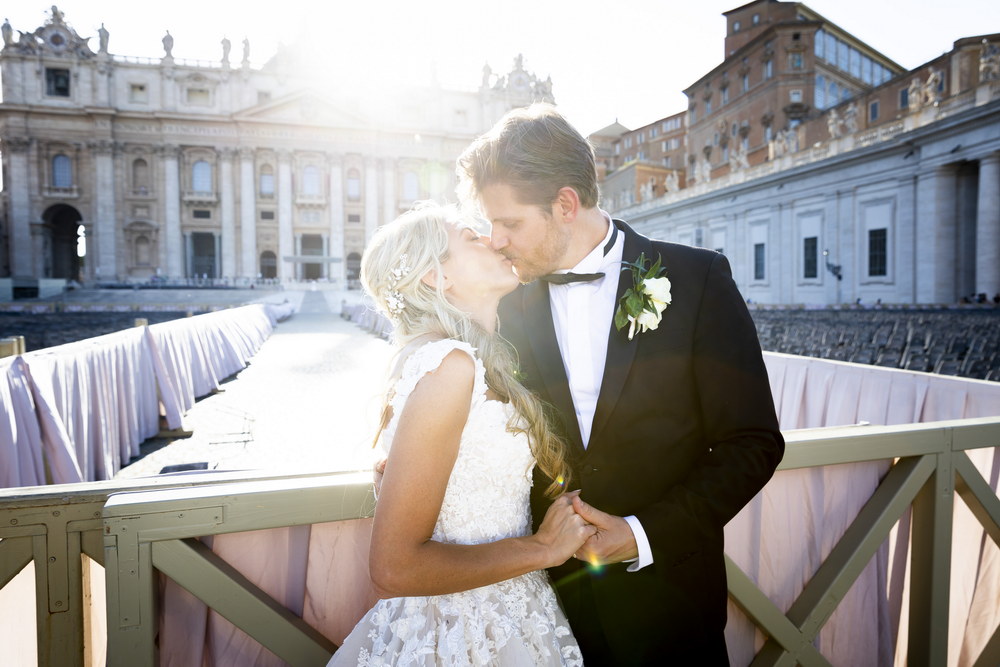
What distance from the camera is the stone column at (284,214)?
58.0 meters

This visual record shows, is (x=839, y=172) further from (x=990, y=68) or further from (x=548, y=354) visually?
(x=548, y=354)

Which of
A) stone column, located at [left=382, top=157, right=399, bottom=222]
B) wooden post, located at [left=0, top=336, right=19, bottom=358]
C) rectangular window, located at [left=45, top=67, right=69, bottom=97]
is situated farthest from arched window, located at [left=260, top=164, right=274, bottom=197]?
wooden post, located at [left=0, top=336, right=19, bottom=358]

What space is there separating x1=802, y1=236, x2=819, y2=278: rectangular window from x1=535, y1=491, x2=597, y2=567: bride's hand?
33439 mm

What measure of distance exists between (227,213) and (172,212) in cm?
468

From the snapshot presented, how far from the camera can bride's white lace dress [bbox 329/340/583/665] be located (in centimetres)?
162

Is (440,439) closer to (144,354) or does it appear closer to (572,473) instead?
(572,473)

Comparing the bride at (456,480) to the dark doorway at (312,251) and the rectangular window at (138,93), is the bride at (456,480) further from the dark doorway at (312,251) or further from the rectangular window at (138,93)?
the rectangular window at (138,93)

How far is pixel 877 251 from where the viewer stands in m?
27.4

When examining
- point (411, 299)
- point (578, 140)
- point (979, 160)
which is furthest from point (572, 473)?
point (979, 160)

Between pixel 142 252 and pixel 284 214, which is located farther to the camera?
pixel 284 214

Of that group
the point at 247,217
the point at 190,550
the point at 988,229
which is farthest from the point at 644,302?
the point at 247,217

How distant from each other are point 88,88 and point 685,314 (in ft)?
230

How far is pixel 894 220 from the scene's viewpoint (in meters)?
26.3

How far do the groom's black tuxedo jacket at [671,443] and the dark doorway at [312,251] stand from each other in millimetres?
61534
